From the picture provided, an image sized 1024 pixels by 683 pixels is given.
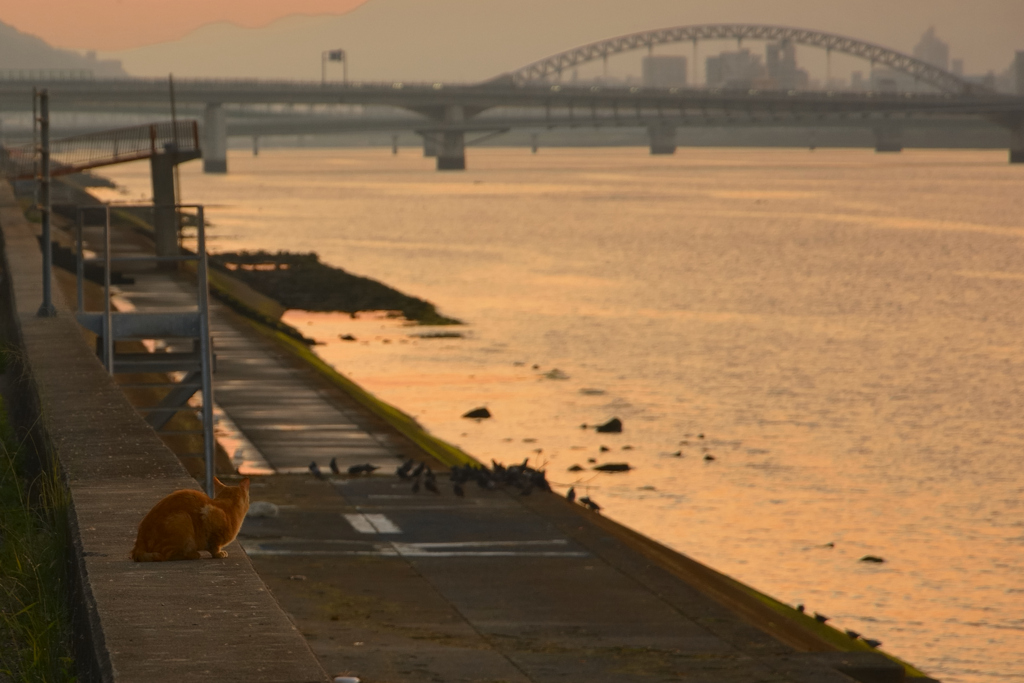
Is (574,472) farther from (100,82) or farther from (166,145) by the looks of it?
(100,82)

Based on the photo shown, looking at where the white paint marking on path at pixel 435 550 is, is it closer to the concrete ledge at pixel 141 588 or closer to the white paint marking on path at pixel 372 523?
the white paint marking on path at pixel 372 523

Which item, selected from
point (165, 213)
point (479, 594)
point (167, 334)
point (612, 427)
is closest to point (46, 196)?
point (167, 334)

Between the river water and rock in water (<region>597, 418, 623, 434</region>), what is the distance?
0.30 meters

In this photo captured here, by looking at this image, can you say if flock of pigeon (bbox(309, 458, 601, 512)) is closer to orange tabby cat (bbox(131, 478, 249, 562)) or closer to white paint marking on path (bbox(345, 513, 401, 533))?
white paint marking on path (bbox(345, 513, 401, 533))

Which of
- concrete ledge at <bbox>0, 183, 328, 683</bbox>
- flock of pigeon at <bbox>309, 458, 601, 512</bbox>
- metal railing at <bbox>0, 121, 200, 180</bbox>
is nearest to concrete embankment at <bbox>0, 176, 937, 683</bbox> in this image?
concrete ledge at <bbox>0, 183, 328, 683</bbox>

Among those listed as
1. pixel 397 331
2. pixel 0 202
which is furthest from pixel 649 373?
pixel 0 202

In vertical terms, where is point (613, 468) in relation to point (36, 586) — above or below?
below

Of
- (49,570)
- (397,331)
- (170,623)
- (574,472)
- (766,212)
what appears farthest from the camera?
(766,212)

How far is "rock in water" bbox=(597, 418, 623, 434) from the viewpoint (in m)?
33.5

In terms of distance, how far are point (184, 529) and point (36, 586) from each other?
1.59m

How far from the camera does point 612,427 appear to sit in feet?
110

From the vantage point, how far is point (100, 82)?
19850 centimetres

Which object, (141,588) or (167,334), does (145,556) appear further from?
(167,334)

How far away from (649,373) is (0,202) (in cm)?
2144
